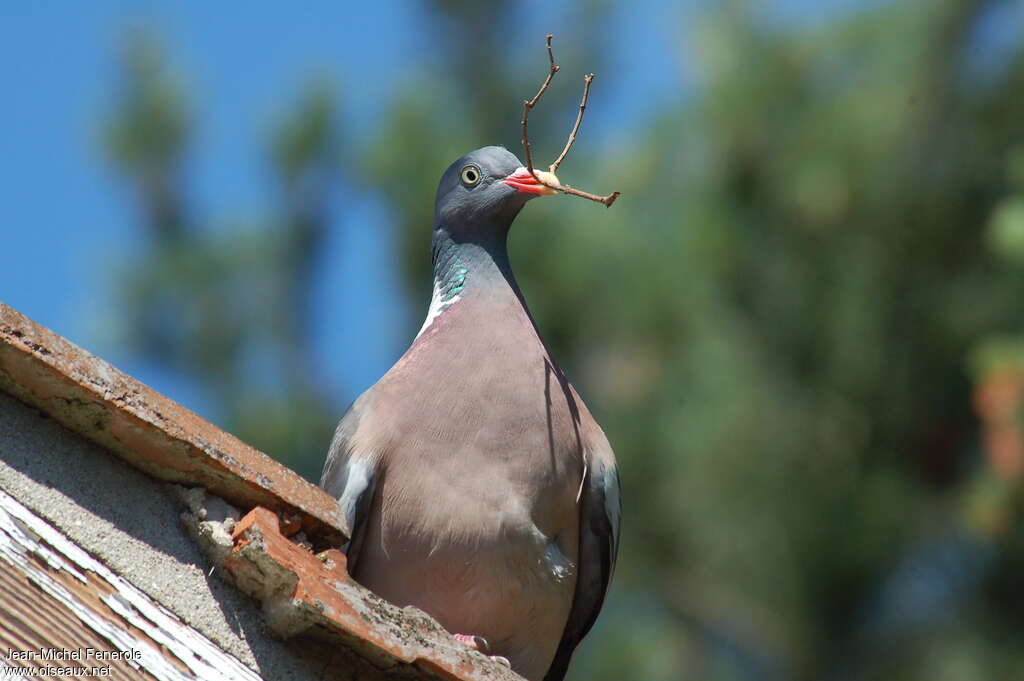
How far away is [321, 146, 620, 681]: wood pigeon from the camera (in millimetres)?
4195

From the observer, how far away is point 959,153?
959 cm

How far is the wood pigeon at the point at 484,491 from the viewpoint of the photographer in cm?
420

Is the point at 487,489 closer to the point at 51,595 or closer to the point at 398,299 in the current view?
the point at 51,595

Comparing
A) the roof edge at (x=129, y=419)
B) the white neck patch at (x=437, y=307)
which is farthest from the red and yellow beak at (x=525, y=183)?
the roof edge at (x=129, y=419)

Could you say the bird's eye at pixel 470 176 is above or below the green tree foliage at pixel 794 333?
above

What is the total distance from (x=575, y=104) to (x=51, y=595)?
1026cm

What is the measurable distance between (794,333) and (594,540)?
17.9ft

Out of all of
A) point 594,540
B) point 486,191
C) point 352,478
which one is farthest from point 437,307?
point 594,540

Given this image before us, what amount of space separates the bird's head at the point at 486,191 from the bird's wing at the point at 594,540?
37.8 inches

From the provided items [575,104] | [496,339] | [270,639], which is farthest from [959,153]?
[270,639]

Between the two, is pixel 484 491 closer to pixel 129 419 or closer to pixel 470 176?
pixel 470 176

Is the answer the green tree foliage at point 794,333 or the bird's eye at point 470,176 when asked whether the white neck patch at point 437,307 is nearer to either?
the bird's eye at point 470,176

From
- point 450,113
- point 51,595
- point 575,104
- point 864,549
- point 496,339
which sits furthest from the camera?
point 575,104

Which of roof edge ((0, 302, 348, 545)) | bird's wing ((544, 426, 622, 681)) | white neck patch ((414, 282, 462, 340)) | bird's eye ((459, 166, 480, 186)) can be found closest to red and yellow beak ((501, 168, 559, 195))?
bird's eye ((459, 166, 480, 186))
